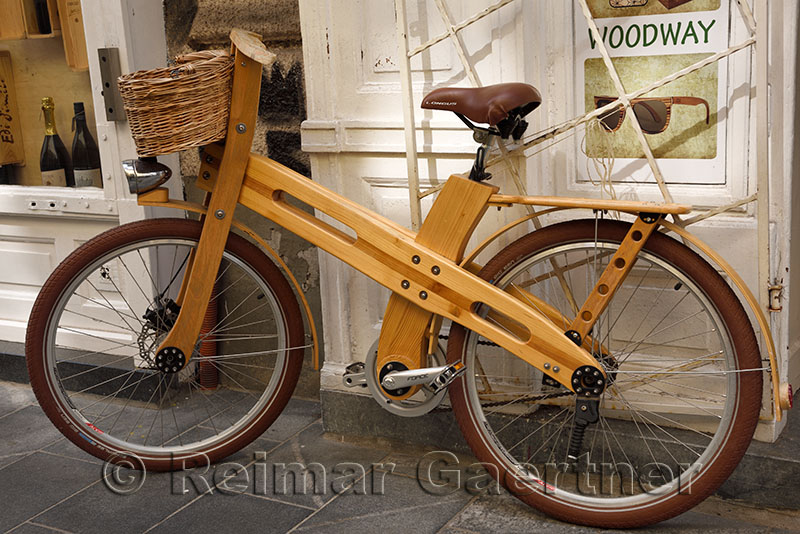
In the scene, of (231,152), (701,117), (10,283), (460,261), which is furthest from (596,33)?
(10,283)

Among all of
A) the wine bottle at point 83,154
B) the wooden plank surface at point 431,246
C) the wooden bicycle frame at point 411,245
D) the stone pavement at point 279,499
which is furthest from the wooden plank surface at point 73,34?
the wooden plank surface at point 431,246

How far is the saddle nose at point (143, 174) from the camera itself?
8.67 feet

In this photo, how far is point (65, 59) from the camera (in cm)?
360

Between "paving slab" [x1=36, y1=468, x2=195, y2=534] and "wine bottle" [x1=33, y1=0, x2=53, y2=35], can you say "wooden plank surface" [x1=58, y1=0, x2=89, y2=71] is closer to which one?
"wine bottle" [x1=33, y1=0, x2=53, y2=35]

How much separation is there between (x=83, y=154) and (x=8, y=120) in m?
0.44

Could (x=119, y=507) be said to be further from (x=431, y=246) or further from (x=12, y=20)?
(x=12, y=20)

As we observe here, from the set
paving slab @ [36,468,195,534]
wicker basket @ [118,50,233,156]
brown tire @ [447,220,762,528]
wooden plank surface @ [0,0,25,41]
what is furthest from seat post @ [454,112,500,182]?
wooden plank surface @ [0,0,25,41]

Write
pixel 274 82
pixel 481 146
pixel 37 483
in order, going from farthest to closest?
1. pixel 274 82
2. pixel 37 483
3. pixel 481 146

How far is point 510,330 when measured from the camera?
2.49m

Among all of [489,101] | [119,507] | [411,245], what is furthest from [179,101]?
[119,507]

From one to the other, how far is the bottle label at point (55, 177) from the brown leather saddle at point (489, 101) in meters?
1.94

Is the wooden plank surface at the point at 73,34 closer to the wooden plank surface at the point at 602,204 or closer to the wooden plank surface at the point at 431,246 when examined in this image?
the wooden plank surface at the point at 431,246

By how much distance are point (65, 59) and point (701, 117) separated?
2497 mm

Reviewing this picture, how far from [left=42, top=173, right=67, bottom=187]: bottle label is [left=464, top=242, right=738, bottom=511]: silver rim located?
1977 mm
